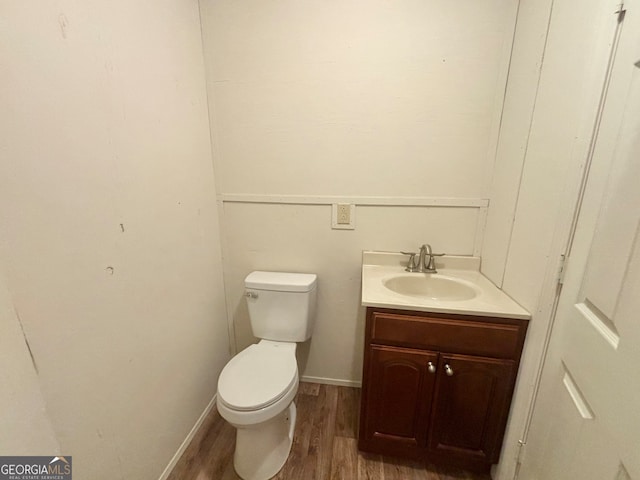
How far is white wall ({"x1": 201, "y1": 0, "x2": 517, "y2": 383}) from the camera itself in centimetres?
123

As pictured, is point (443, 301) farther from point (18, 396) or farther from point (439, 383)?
point (18, 396)

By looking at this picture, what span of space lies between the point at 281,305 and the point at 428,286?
792mm

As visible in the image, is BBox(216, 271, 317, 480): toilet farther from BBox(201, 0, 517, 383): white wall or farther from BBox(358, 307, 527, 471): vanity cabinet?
BBox(358, 307, 527, 471): vanity cabinet

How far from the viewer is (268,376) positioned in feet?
3.96

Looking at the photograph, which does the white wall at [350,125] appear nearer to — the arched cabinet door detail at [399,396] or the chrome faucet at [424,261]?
the chrome faucet at [424,261]

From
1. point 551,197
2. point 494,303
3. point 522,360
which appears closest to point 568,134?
point 551,197

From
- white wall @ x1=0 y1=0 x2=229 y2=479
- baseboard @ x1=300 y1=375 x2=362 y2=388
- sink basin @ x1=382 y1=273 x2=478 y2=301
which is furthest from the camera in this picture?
baseboard @ x1=300 y1=375 x2=362 y2=388

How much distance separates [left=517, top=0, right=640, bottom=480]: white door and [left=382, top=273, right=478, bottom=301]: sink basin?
1.67 ft

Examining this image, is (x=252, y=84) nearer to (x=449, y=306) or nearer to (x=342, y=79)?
(x=342, y=79)

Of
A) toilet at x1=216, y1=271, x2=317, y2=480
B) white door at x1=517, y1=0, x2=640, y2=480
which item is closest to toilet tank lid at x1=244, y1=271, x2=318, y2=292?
toilet at x1=216, y1=271, x2=317, y2=480

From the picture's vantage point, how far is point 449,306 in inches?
41.4

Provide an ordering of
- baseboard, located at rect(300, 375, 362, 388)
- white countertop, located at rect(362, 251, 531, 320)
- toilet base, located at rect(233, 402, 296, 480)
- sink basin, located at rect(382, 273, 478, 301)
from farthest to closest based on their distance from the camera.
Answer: baseboard, located at rect(300, 375, 362, 388), sink basin, located at rect(382, 273, 478, 301), toilet base, located at rect(233, 402, 296, 480), white countertop, located at rect(362, 251, 531, 320)

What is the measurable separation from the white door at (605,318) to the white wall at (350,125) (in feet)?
2.08

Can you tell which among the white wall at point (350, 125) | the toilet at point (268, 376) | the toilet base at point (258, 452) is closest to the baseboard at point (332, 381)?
the toilet at point (268, 376)
